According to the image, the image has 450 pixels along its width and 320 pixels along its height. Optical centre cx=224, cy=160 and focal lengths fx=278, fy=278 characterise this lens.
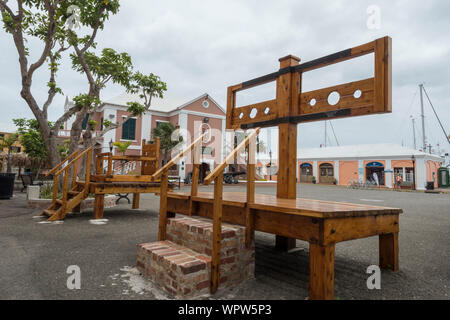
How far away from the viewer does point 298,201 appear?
134 inches

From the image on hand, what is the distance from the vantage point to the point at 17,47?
812 cm

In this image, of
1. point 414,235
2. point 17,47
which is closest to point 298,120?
point 414,235

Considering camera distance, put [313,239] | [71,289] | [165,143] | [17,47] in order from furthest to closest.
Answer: [165,143] → [17,47] → [71,289] → [313,239]

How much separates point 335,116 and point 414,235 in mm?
3964

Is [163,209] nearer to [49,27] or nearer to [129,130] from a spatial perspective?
[49,27]

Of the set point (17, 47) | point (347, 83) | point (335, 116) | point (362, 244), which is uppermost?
point (17, 47)

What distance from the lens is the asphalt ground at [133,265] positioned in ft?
8.75

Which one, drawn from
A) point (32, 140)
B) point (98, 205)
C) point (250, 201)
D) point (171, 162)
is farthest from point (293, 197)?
point (32, 140)

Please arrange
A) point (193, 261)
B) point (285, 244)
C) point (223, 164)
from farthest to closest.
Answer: point (285, 244) → point (223, 164) → point (193, 261)

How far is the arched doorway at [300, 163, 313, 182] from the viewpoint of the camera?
107ft

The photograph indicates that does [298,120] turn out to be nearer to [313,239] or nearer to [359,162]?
[313,239]

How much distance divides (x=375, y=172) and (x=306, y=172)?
25.7 ft
